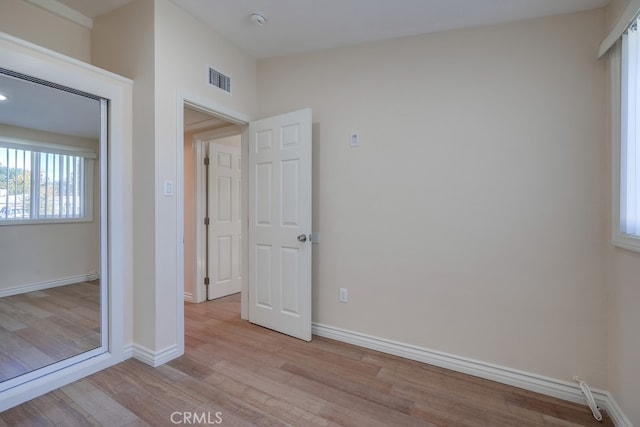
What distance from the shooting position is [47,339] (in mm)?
2094

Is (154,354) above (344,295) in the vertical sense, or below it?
below

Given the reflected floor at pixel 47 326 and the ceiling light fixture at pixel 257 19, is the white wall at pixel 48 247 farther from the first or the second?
the ceiling light fixture at pixel 257 19

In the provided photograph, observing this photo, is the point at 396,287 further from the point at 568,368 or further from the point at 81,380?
the point at 81,380

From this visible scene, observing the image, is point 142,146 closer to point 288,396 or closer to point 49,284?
point 49,284

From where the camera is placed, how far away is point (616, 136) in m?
1.67

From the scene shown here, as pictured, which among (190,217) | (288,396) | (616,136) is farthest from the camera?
(190,217)

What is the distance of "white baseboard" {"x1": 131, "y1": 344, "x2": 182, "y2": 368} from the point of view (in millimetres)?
2104

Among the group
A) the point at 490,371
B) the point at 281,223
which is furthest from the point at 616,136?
the point at 281,223

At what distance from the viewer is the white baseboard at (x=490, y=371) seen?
1770 mm

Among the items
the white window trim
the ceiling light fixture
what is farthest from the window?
the ceiling light fixture

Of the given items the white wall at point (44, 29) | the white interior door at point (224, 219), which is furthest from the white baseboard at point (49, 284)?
the white wall at point (44, 29)

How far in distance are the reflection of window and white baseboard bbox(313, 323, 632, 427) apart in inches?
93.0

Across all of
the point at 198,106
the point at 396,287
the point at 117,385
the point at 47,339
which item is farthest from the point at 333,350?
the point at 198,106

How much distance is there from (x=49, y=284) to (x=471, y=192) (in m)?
3.37
